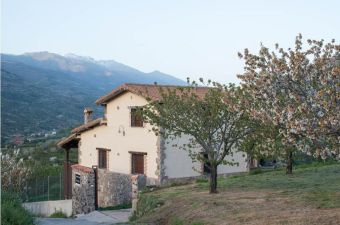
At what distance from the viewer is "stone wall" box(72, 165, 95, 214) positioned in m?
31.2

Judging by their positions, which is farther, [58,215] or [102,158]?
[102,158]

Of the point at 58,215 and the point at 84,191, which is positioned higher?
the point at 84,191

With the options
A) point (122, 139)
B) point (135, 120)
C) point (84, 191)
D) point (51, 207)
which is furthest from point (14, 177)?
point (135, 120)

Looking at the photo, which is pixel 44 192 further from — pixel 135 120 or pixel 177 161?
pixel 177 161

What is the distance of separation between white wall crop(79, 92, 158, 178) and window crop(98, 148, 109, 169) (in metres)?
0.30

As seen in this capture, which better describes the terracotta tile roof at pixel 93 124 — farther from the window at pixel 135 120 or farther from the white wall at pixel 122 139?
the window at pixel 135 120

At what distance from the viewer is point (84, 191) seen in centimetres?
3166

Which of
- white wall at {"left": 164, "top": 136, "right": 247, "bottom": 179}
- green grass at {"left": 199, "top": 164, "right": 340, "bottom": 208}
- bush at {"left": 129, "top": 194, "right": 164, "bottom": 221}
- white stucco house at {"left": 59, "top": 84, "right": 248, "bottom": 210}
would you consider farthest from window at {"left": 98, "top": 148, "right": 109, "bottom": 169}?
green grass at {"left": 199, "top": 164, "right": 340, "bottom": 208}

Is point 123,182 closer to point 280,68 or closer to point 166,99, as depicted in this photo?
point 166,99

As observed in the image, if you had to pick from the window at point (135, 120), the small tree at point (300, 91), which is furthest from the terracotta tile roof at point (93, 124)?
the small tree at point (300, 91)

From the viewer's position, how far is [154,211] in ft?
71.5

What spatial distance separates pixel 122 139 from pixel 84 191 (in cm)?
438

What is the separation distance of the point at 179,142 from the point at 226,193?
970cm

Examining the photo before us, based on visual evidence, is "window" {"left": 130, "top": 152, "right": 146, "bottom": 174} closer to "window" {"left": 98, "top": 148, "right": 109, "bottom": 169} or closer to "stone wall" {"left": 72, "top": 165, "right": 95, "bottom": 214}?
"stone wall" {"left": 72, "top": 165, "right": 95, "bottom": 214}
